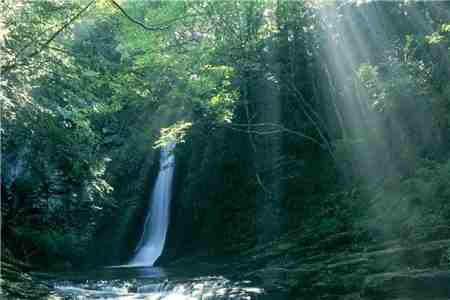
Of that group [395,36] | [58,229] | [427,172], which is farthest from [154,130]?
[427,172]

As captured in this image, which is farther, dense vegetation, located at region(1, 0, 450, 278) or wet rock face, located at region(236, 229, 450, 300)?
dense vegetation, located at region(1, 0, 450, 278)

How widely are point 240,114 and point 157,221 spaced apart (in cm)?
603

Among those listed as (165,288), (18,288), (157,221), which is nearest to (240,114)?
(157,221)

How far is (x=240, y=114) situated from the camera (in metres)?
19.4

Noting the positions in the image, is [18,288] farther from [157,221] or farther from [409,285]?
[157,221]

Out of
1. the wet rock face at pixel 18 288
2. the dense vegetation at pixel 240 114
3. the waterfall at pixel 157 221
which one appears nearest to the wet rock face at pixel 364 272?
the dense vegetation at pixel 240 114

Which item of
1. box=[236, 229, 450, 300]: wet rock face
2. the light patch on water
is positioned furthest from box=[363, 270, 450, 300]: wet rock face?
the light patch on water

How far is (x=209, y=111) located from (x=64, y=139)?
4.66 m

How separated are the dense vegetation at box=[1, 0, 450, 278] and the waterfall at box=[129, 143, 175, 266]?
2.42 ft

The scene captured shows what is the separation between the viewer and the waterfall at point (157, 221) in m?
19.7

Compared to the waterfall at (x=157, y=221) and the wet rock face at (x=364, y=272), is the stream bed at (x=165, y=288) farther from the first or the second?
the waterfall at (x=157, y=221)

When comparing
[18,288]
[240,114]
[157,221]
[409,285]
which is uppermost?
[240,114]

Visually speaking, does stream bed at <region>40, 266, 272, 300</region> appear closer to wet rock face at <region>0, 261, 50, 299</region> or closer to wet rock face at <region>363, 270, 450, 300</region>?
wet rock face at <region>0, 261, 50, 299</region>

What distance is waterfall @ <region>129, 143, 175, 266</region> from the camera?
64.8ft
